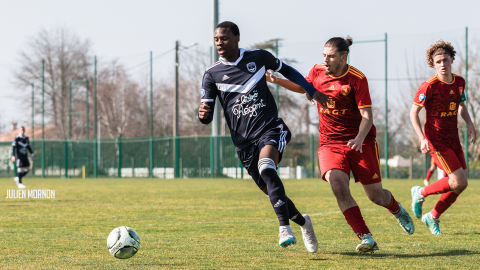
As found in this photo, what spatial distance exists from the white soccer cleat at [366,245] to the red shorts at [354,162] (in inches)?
26.2

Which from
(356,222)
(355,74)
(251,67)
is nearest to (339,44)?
(355,74)

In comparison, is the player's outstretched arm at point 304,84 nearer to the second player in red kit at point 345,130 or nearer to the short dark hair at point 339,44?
the second player in red kit at point 345,130

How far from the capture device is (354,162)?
223 inches

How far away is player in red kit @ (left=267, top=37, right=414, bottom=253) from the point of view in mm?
5449

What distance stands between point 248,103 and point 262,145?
16.5 inches

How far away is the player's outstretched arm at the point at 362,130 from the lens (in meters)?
5.29

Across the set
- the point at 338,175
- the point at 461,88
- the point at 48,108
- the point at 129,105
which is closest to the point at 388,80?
the point at 461,88

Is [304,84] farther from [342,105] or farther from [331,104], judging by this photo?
[342,105]

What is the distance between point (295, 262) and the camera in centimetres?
489

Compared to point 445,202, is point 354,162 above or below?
above

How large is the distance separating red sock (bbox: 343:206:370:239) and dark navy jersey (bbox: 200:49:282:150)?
42.1 inches

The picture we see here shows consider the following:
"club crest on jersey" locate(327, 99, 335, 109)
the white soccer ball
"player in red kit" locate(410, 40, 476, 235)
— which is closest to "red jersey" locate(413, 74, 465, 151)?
"player in red kit" locate(410, 40, 476, 235)

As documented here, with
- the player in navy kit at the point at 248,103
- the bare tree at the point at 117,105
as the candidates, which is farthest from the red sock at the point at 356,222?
the bare tree at the point at 117,105

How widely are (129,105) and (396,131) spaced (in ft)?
100
